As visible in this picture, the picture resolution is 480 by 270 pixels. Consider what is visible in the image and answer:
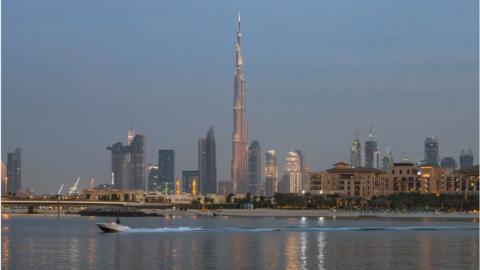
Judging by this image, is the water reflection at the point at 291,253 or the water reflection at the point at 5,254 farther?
the water reflection at the point at 5,254

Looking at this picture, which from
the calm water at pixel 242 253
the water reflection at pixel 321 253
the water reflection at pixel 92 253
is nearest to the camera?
the water reflection at pixel 321 253

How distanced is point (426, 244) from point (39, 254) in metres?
34.5

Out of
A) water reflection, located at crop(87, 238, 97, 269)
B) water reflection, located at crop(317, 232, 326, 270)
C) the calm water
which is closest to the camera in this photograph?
water reflection, located at crop(317, 232, 326, 270)

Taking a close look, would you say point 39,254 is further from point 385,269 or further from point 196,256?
point 385,269

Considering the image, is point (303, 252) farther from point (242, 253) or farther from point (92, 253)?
point (92, 253)

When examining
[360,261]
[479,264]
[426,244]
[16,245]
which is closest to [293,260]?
[360,261]

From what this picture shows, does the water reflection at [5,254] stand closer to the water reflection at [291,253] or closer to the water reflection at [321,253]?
the water reflection at [291,253]

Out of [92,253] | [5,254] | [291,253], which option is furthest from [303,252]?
[5,254]

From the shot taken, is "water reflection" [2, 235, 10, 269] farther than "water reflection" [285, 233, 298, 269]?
Yes

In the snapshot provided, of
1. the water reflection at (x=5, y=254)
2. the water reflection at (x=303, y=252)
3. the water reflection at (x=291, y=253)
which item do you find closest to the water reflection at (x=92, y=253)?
the water reflection at (x=5, y=254)

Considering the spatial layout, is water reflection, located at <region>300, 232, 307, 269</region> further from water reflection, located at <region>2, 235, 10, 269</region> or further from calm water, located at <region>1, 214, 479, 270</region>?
water reflection, located at <region>2, 235, 10, 269</region>

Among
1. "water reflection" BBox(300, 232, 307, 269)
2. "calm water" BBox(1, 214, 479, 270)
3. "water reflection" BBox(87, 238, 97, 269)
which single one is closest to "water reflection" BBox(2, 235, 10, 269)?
"calm water" BBox(1, 214, 479, 270)

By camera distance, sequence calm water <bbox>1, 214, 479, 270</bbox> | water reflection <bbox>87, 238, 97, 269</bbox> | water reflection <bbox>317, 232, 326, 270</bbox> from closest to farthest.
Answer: water reflection <bbox>317, 232, 326, 270</bbox>
calm water <bbox>1, 214, 479, 270</bbox>
water reflection <bbox>87, 238, 97, 269</bbox>

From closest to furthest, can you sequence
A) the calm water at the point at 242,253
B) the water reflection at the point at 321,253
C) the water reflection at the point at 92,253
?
the water reflection at the point at 321,253 < the calm water at the point at 242,253 < the water reflection at the point at 92,253
